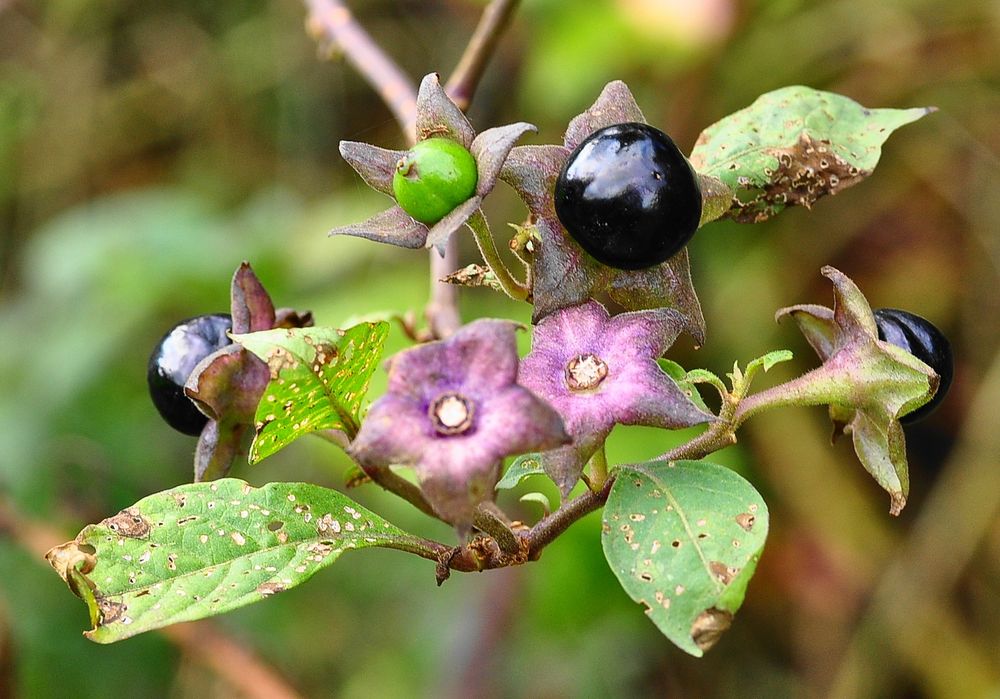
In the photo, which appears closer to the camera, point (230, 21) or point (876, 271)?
point (876, 271)

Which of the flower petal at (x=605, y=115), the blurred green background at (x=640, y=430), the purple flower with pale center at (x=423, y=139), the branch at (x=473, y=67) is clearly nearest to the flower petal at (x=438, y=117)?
the purple flower with pale center at (x=423, y=139)

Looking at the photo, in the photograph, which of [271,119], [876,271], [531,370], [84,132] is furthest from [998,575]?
[84,132]

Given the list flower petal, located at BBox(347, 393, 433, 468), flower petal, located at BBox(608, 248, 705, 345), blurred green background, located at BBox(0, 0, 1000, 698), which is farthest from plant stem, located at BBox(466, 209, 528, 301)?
blurred green background, located at BBox(0, 0, 1000, 698)

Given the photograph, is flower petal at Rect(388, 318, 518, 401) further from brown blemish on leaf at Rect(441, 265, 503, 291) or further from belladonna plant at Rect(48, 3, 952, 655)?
brown blemish on leaf at Rect(441, 265, 503, 291)

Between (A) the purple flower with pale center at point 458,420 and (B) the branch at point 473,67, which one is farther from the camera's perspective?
(B) the branch at point 473,67

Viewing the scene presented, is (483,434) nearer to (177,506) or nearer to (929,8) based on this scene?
(177,506)

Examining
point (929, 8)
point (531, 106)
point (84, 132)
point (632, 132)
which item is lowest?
point (929, 8)

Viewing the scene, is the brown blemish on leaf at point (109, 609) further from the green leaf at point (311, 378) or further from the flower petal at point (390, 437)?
the flower petal at point (390, 437)
